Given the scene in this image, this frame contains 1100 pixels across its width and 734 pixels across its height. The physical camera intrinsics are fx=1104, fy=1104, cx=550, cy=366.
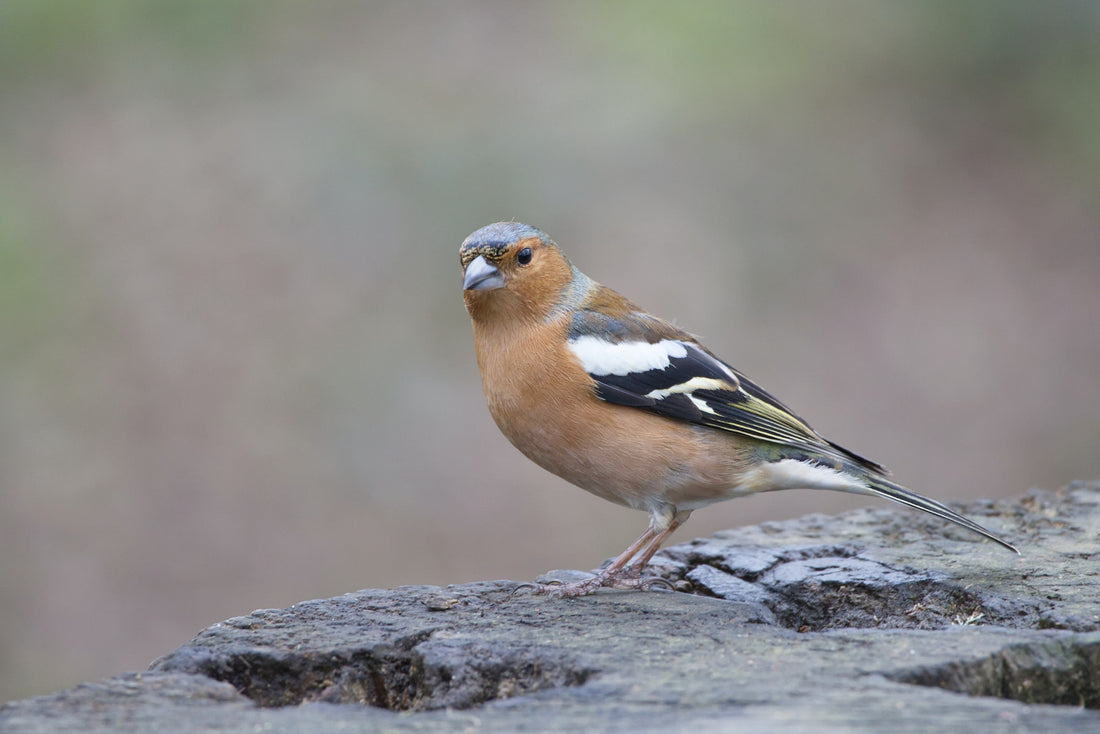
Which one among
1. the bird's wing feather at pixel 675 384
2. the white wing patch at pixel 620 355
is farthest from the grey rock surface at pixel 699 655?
the white wing patch at pixel 620 355

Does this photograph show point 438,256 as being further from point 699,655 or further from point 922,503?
point 699,655

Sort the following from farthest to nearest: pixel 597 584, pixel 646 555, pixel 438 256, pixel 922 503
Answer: pixel 438 256
pixel 646 555
pixel 922 503
pixel 597 584

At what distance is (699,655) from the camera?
10.3 feet

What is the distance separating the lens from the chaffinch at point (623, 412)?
4.63 m

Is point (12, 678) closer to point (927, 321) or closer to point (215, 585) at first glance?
point (215, 585)

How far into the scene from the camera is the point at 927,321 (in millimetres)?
10875

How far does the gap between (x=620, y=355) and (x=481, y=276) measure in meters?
0.70

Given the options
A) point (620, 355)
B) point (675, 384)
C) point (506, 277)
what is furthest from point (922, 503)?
point (506, 277)

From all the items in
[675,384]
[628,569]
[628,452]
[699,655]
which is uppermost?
[675,384]

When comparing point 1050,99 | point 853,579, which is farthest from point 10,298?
point 1050,99

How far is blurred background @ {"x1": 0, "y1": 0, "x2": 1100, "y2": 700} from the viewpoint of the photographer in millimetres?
8758

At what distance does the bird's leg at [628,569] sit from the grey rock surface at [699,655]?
12 centimetres

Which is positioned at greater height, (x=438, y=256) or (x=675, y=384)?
(x=438, y=256)

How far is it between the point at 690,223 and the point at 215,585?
565 cm
